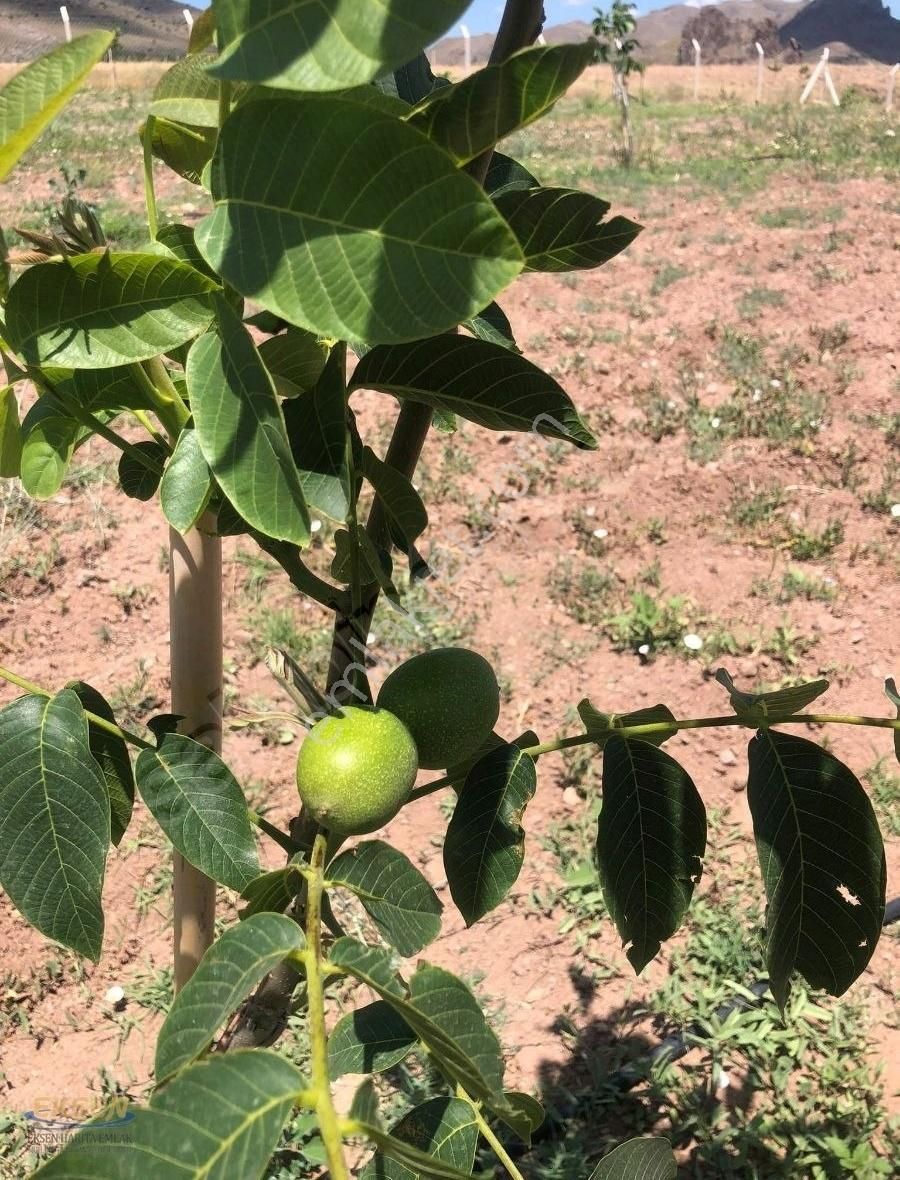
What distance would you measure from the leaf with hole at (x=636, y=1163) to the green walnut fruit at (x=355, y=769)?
1.14ft

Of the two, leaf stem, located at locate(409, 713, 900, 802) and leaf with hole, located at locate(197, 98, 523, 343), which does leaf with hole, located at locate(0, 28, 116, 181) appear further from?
leaf stem, located at locate(409, 713, 900, 802)

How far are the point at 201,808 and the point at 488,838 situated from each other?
0.81 ft

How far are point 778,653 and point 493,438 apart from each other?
64.8 inches

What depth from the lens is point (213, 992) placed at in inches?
23.3

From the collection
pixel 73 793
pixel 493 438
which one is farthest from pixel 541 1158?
pixel 493 438

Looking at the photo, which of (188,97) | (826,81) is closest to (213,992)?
(188,97)

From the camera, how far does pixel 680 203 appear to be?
25.8 ft

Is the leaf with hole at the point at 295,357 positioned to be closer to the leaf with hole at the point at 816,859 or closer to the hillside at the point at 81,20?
the leaf with hole at the point at 816,859

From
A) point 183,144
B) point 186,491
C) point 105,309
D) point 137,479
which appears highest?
point 183,144

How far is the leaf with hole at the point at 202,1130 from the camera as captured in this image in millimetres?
463

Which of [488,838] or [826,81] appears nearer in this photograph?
[488,838]

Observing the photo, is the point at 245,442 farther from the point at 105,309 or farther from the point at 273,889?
the point at 273,889

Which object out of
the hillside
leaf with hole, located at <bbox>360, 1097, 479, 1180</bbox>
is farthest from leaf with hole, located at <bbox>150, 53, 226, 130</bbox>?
the hillside

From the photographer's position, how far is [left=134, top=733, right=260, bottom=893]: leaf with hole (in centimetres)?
84
